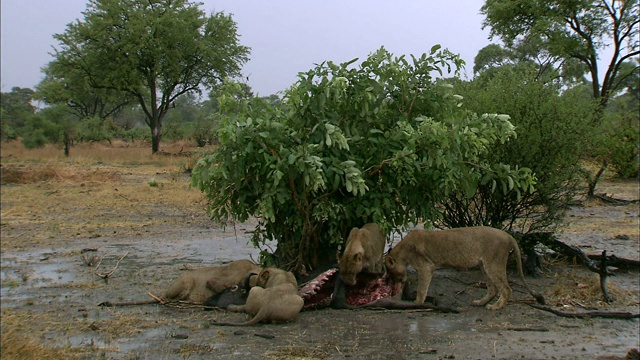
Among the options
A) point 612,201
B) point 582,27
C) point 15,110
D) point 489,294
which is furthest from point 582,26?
point 15,110

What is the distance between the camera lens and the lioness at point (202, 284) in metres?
8.33

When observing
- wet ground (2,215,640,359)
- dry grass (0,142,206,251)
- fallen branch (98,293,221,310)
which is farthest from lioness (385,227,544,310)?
dry grass (0,142,206,251)

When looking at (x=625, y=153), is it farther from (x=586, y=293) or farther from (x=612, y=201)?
(x=586, y=293)

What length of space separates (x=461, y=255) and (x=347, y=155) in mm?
1811

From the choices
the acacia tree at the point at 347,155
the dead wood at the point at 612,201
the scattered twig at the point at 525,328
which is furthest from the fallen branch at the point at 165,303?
the dead wood at the point at 612,201

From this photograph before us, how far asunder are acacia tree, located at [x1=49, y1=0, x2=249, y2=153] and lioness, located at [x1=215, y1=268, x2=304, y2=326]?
29.7m

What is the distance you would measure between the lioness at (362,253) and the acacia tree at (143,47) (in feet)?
94.7

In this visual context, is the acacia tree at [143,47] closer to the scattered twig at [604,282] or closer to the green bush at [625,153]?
the green bush at [625,153]

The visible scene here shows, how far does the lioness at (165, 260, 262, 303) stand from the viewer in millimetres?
8328

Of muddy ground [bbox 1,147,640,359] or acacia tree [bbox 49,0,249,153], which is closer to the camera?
muddy ground [bbox 1,147,640,359]

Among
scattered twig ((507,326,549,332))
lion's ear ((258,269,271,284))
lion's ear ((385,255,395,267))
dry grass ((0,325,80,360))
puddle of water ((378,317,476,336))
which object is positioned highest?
lion's ear ((385,255,395,267))

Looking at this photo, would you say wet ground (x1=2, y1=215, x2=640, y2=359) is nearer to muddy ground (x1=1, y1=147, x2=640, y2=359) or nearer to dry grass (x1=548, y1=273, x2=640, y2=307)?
muddy ground (x1=1, y1=147, x2=640, y2=359)

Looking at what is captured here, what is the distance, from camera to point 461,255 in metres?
8.05

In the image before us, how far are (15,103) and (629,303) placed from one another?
70.5 metres
